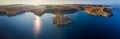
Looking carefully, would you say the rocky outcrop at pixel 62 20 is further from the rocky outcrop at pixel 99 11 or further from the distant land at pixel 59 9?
the rocky outcrop at pixel 99 11

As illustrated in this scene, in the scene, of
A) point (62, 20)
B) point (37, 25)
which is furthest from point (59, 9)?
point (37, 25)

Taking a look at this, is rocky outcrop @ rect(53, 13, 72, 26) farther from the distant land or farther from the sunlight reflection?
the sunlight reflection

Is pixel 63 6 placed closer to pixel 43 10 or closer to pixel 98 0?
pixel 43 10

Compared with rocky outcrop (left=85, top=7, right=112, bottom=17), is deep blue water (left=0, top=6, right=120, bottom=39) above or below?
below

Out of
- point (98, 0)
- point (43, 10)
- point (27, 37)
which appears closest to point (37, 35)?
point (27, 37)

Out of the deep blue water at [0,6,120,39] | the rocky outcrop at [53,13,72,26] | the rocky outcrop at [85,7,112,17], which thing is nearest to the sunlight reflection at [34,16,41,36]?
the deep blue water at [0,6,120,39]

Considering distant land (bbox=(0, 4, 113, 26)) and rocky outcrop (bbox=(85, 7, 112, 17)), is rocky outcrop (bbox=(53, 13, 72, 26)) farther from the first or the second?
rocky outcrop (bbox=(85, 7, 112, 17))
